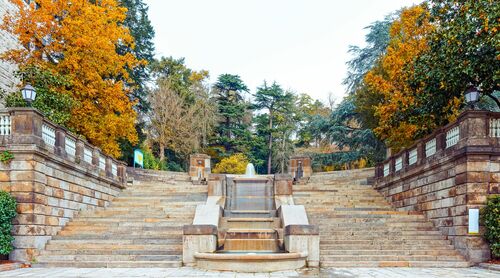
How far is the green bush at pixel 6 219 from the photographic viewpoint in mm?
9625

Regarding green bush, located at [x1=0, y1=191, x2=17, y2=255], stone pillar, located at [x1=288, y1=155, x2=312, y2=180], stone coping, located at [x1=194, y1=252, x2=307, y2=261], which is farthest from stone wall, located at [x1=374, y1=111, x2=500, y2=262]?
stone pillar, located at [x1=288, y1=155, x2=312, y2=180]

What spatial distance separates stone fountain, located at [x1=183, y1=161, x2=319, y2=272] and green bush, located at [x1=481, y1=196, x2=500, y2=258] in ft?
14.1

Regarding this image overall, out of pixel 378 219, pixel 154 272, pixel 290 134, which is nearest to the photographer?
pixel 154 272

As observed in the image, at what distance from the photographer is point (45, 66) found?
54.5 ft

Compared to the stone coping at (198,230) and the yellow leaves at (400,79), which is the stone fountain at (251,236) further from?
the yellow leaves at (400,79)

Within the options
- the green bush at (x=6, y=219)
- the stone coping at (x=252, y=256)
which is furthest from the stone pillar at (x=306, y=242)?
the green bush at (x=6, y=219)

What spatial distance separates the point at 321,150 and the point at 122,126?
923 inches

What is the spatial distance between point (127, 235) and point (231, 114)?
25691mm

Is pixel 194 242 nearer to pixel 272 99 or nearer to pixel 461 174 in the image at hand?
pixel 461 174

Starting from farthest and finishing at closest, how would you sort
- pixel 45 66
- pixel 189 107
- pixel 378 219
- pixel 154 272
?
pixel 189 107, pixel 45 66, pixel 378 219, pixel 154 272

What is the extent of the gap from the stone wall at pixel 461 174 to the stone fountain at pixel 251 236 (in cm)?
400

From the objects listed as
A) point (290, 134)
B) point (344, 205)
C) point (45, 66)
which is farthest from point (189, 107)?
point (344, 205)

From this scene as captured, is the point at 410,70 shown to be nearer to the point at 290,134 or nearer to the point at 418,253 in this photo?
A: the point at 418,253

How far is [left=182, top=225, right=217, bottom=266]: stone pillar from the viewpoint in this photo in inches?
392
